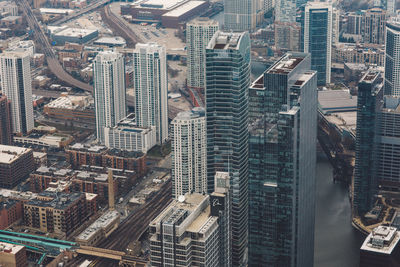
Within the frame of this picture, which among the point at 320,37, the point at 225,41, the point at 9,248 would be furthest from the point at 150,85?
the point at 9,248

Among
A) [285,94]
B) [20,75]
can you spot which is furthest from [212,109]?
[20,75]

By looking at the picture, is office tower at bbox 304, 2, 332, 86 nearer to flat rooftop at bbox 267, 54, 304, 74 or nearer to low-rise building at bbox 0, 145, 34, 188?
low-rise building at bbox 0, 145, 34, 188

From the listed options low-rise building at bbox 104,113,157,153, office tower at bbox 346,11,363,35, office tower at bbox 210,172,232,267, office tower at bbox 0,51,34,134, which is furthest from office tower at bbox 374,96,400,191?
office tower at bbox 346,11,363,35

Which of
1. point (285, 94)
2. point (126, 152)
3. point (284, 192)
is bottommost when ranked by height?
point (126, 152)

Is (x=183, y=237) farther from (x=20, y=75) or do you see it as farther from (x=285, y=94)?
(x=20, y=75)

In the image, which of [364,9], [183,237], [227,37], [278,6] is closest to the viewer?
[183,237]
